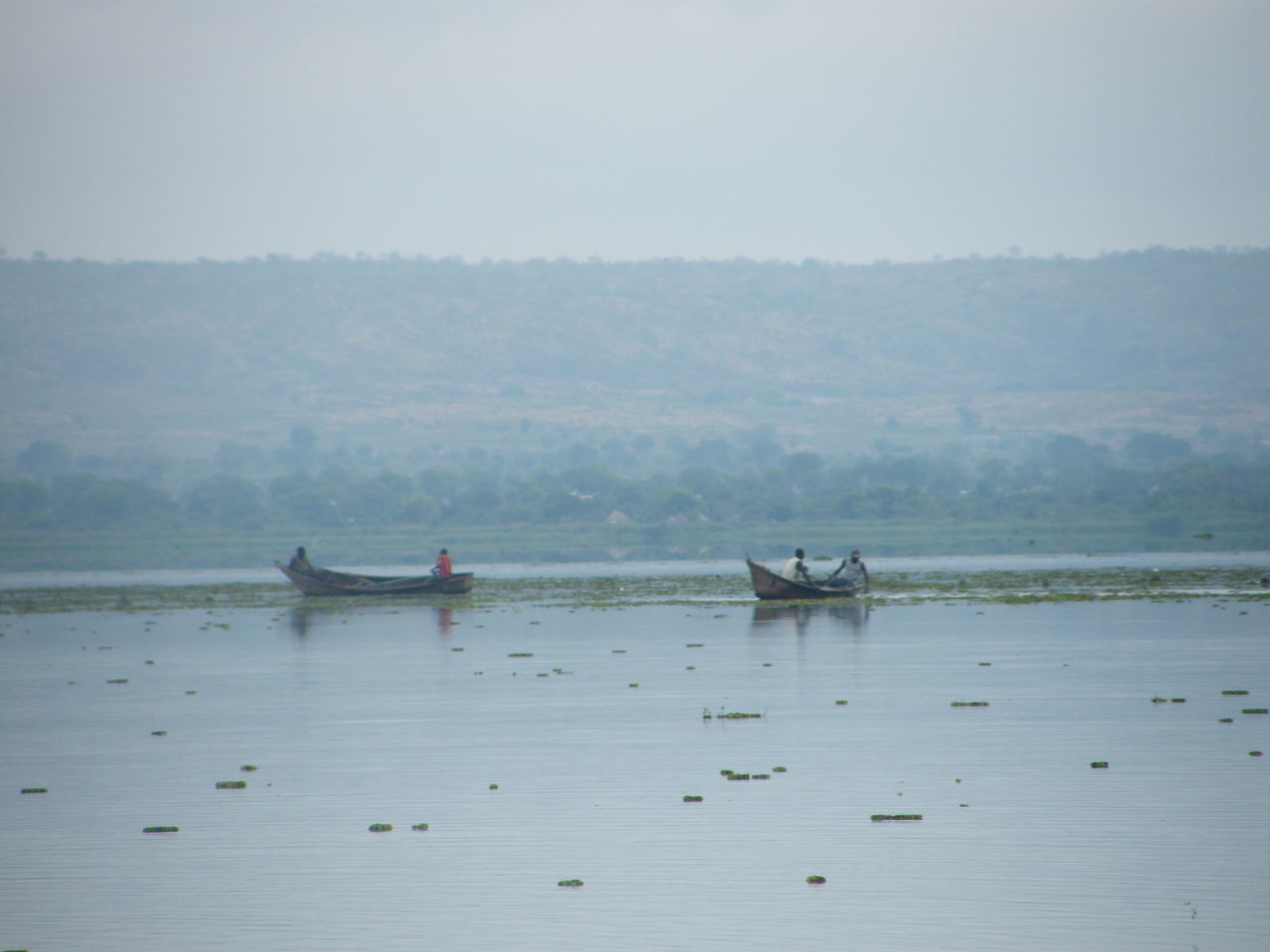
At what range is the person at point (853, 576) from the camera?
63.2m

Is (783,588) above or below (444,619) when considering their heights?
above

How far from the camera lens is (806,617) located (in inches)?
2142

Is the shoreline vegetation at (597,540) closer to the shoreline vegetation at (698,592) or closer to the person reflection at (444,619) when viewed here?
the shoreline vegetation at (698,592)

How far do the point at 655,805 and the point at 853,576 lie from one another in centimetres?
4548

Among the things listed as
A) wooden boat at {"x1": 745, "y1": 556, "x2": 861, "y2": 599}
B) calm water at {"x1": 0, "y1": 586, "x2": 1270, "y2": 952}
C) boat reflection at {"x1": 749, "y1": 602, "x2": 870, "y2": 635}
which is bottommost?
calm water at {"x1": 0, "y1": 586, "x2": 1270, "y2": 952}

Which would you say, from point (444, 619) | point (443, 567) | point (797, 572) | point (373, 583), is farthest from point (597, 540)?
point (444, 619)

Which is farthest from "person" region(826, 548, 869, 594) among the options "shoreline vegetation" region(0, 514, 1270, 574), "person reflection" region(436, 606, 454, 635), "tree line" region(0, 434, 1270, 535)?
"tree line" region(0, 434, 1270, 535)

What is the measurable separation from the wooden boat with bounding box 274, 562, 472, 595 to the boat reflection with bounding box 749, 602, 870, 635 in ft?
53.1

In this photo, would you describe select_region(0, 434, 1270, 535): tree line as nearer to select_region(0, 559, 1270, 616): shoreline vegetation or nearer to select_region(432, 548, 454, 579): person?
select_region(0, 559, 1270, 616): shoreline vegetation

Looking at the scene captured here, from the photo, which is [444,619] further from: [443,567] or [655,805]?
[655,805]

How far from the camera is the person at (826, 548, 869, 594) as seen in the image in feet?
207

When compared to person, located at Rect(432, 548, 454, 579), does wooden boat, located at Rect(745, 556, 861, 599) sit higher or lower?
lower

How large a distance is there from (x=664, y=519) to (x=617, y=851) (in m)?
134

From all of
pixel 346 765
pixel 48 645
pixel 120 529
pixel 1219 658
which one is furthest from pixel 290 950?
pixel 120 529
